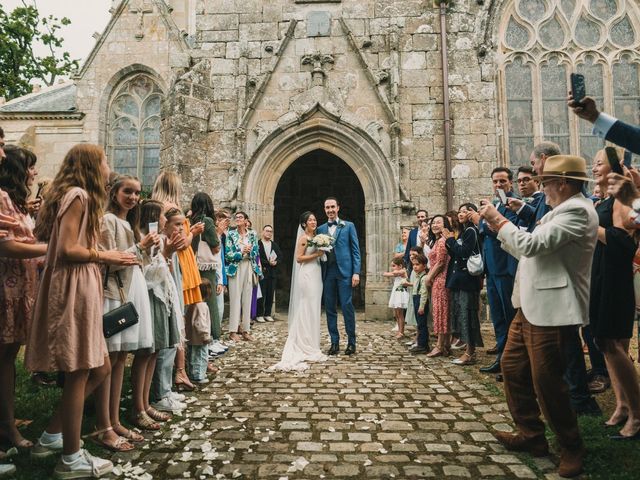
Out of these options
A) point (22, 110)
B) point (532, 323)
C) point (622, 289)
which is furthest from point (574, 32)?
point (22, 110)

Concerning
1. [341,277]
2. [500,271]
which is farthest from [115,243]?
[500,271]

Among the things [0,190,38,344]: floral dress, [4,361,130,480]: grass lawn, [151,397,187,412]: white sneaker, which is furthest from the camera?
[151,397,187,412]: white sneaker

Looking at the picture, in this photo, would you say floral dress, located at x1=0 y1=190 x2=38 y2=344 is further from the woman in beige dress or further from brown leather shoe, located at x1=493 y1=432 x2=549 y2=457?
brown leather shoe, located at x1=493 y1=432 x2=549 y2=457

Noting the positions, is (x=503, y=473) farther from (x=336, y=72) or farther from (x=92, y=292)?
(x=336, y=72)

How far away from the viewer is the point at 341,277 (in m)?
6.95

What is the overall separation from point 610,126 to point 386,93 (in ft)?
26.3

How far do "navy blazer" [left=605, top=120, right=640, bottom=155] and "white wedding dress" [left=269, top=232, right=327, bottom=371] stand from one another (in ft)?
14.0

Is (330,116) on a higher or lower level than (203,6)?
lower

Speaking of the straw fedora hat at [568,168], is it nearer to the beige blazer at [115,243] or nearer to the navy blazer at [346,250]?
the beige blazer at [115,243]

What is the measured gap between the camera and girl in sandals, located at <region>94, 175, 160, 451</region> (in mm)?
3289

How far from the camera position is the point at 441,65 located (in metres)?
10.6

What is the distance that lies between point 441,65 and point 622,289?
327 inches

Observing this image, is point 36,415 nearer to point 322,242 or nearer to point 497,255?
point 322,242

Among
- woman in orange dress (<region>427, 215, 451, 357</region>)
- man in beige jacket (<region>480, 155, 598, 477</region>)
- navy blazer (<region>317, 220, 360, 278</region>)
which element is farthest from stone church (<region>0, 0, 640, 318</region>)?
man in beige jacket (<region>480, 155, 598, 477</region>)
